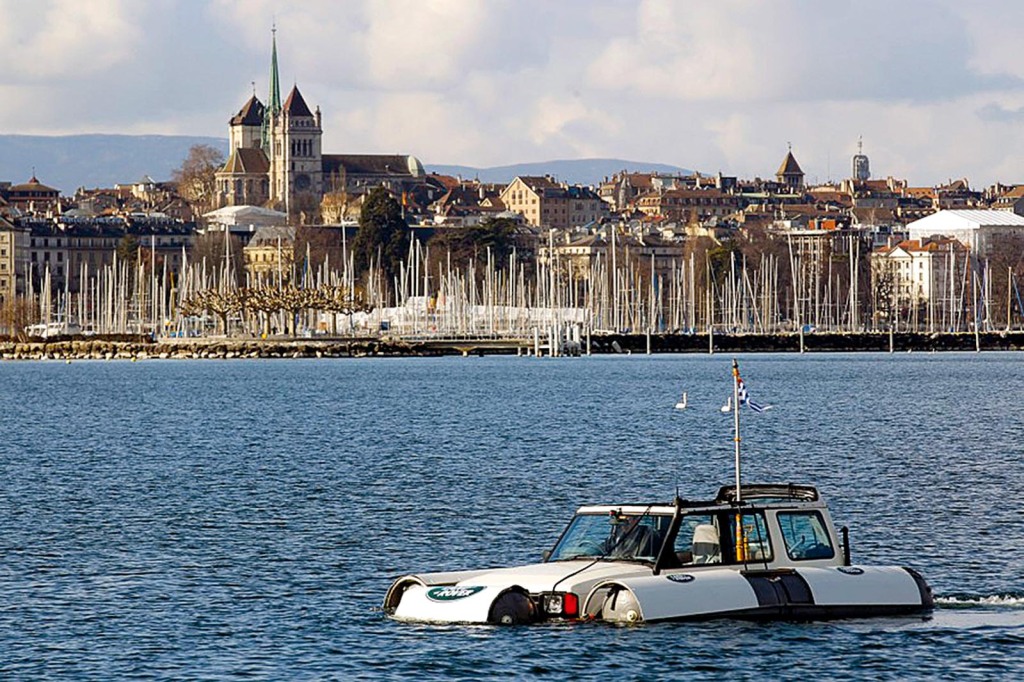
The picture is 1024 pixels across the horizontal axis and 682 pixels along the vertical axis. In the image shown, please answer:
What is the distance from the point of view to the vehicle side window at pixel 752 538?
2905 cm

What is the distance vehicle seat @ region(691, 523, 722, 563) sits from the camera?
2891 cm

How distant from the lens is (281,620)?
30.9m

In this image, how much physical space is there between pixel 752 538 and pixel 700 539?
73 cm

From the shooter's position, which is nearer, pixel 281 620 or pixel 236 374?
pixel 281 620

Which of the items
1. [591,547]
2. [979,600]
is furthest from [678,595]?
[979,600]

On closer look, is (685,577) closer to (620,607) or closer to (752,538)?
(620,607)

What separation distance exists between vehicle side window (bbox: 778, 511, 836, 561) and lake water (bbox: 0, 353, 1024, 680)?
3.82 ft

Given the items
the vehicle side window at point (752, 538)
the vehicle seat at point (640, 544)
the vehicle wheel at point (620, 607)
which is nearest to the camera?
the vehicle wheel at point (620, 607)

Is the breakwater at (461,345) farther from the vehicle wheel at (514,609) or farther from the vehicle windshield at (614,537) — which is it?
the vehicle wheel at (514,609)

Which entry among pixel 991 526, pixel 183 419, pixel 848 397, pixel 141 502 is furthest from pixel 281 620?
pixel 848 397

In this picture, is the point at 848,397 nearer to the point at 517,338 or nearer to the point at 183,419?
the point at 183,419

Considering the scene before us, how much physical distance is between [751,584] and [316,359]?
148 meters

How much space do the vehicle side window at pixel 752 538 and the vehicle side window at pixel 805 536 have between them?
1.16ft

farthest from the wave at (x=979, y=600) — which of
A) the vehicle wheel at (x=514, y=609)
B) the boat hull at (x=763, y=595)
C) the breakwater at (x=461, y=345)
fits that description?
the breakwater at (x=461, y=345)
